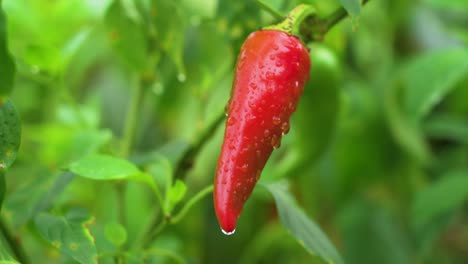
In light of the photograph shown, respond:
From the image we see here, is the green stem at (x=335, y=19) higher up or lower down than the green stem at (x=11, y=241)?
higher up

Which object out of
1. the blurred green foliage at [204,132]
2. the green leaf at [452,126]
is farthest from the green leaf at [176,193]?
the green leaf at [452,126]

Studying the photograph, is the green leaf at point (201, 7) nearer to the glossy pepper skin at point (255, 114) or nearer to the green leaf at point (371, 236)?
the green leaf at point (371, 236)

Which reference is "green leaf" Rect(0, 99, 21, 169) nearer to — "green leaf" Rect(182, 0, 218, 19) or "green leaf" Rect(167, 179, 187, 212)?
"green leaf" Rect(167, 179, 187, 212)

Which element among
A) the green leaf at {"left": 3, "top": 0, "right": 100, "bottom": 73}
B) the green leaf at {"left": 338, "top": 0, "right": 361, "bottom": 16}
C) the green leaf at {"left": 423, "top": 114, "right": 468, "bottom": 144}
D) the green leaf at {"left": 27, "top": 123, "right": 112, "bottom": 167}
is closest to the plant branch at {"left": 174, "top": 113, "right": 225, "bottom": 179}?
the green leaf at {"left": 27, "top": 123, "right": 112, "bottom": 167}

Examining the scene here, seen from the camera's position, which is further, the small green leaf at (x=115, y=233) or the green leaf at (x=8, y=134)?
the small green leaf at (x=115, y=233)

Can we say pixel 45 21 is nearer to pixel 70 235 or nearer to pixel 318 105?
pixel 318 105

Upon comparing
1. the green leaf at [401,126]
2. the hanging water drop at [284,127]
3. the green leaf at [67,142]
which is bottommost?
the green leaf at [401,126]

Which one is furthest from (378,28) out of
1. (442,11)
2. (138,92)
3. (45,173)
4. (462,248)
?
(45,173)

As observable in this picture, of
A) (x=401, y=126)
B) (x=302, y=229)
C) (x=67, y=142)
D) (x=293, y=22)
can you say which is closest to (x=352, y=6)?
(x=293, y=22)

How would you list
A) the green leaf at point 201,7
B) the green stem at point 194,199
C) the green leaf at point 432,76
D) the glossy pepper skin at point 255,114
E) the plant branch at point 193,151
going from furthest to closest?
1. the green leaf at point 201,7
2. the green leaf at point 432,76
3. the plant branch at point 193,151
4. the green stem at point 194,199
5. the glossy pepper skin at point 255,114
